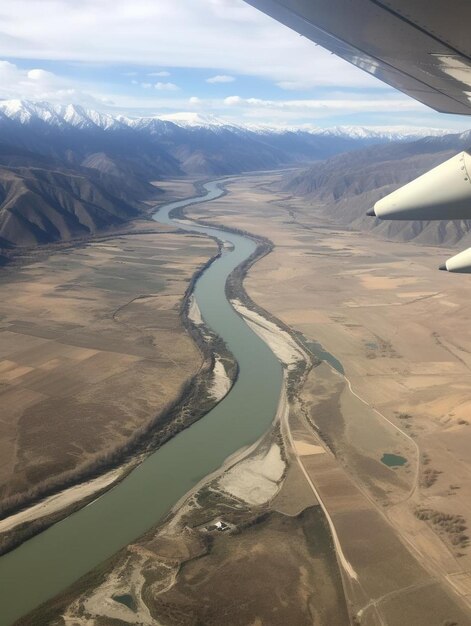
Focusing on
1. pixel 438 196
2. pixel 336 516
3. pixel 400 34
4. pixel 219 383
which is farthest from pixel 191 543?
pixel 400 34

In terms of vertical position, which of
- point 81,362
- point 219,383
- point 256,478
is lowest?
point 256,478

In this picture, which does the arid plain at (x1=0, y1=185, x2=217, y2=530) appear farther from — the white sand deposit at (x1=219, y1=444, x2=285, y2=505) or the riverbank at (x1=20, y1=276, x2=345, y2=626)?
the white sand deposit at (x1=219, y1=444, x2=285, y2=505)

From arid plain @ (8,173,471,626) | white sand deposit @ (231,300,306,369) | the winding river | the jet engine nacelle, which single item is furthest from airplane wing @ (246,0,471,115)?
white sand deposit @ (231,300,306,369)

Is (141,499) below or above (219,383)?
below

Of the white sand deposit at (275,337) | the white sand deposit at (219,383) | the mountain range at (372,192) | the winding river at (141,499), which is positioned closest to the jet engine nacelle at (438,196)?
the winding river at (141,499)

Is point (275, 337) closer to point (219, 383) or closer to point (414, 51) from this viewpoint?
point (219, 383)

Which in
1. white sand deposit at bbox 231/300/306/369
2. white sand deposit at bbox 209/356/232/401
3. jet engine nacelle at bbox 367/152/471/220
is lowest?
white sand deposit at bbox 209/356/232/401

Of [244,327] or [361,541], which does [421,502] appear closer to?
[361,541]
